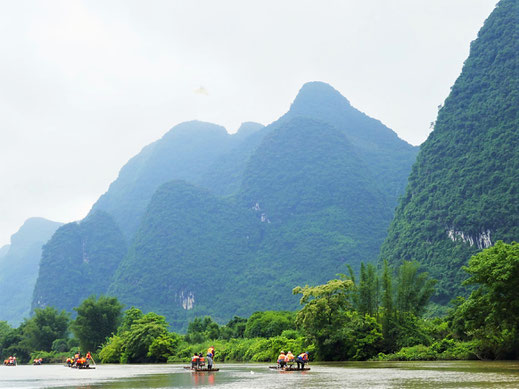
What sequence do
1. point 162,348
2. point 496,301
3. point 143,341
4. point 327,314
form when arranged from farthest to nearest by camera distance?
1. point 162,348
2. point 143,341
3. point 327,314
4. point 496,301

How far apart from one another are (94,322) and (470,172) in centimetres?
6955

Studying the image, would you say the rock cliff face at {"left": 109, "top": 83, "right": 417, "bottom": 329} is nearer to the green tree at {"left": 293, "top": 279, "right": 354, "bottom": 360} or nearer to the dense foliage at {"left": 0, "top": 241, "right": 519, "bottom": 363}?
the dense foliage at {"left": 0, "top": 241, "right": 519, "bottom": 363}

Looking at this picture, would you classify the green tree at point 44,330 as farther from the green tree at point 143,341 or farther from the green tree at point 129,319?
the green tree at point 143,341

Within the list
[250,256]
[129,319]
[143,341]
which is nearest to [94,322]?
[129,319]

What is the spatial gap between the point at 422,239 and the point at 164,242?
337 ft

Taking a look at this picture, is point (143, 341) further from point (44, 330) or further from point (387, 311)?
point (44, 330)

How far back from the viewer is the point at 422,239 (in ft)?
359

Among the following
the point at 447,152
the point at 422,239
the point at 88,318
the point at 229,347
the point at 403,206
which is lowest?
the point at 229,347

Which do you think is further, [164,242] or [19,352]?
[164,242]

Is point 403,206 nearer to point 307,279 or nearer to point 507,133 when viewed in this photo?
point 507,133

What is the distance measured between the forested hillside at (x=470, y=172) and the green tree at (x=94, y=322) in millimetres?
50251

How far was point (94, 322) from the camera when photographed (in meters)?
77.1

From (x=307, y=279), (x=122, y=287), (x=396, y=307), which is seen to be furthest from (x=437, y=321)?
(x=122, y=287)

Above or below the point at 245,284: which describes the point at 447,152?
above
